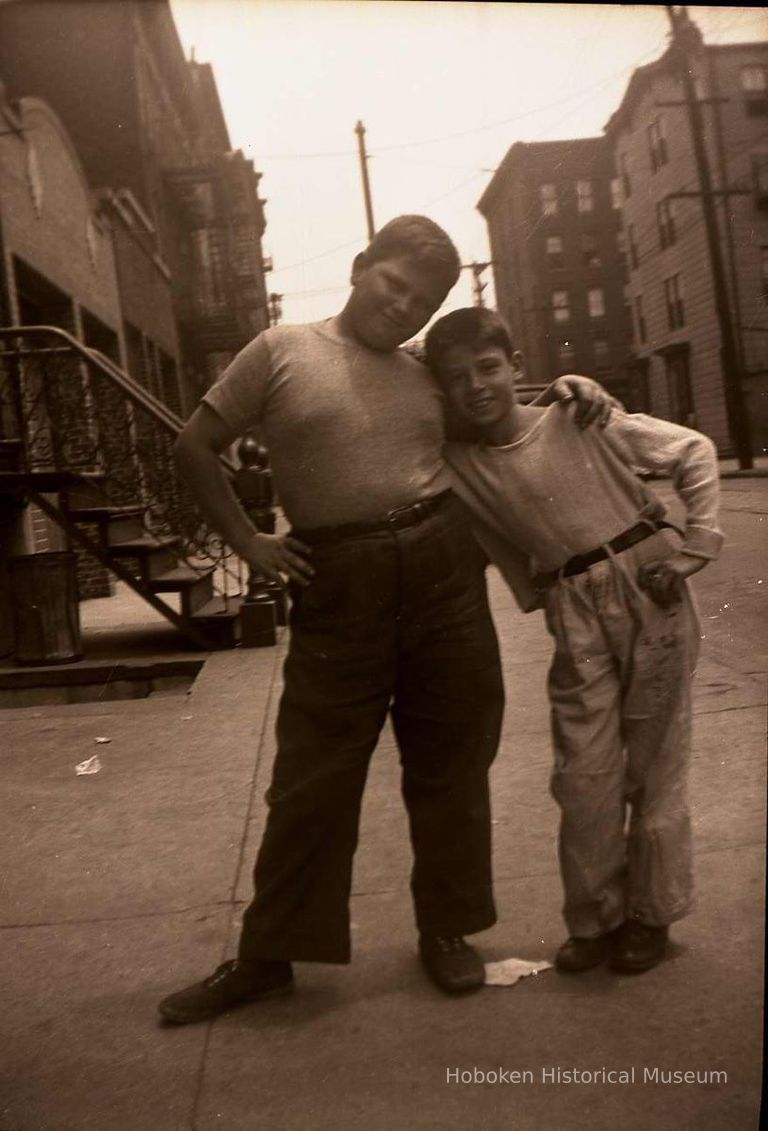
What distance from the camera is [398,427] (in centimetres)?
154

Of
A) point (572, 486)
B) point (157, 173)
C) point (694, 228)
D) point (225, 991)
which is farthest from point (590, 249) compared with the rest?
point (225, 991)

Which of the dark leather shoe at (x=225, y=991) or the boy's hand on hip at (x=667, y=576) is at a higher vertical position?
the boy's hand on hip at (x=667, y=576)

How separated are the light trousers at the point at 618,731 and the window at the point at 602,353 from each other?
1.07ft

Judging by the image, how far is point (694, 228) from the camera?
1.51 meters

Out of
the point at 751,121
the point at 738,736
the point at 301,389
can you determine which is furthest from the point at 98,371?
the point at 738,736

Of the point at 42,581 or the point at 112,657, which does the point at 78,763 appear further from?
the point at 42,581

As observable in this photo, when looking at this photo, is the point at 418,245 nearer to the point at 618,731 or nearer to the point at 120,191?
the point at 120,191

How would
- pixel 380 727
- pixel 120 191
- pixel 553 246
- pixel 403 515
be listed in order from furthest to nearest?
pixel 380 727, pixel 403 515, pixel 553 246, pixel 120 191

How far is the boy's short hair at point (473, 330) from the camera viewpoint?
4.84 feet

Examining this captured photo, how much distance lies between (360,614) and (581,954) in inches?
25.7

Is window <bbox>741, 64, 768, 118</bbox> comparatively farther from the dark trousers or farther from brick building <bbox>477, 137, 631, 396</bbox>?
the dark trousers

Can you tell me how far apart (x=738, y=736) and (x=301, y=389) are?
0.88 metres

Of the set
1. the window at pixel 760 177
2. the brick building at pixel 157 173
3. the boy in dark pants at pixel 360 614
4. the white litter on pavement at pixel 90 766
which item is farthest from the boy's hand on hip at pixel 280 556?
the window at pixel 760 177

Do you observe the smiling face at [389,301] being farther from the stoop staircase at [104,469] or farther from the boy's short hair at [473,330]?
the stoop staircase at [104,469]
